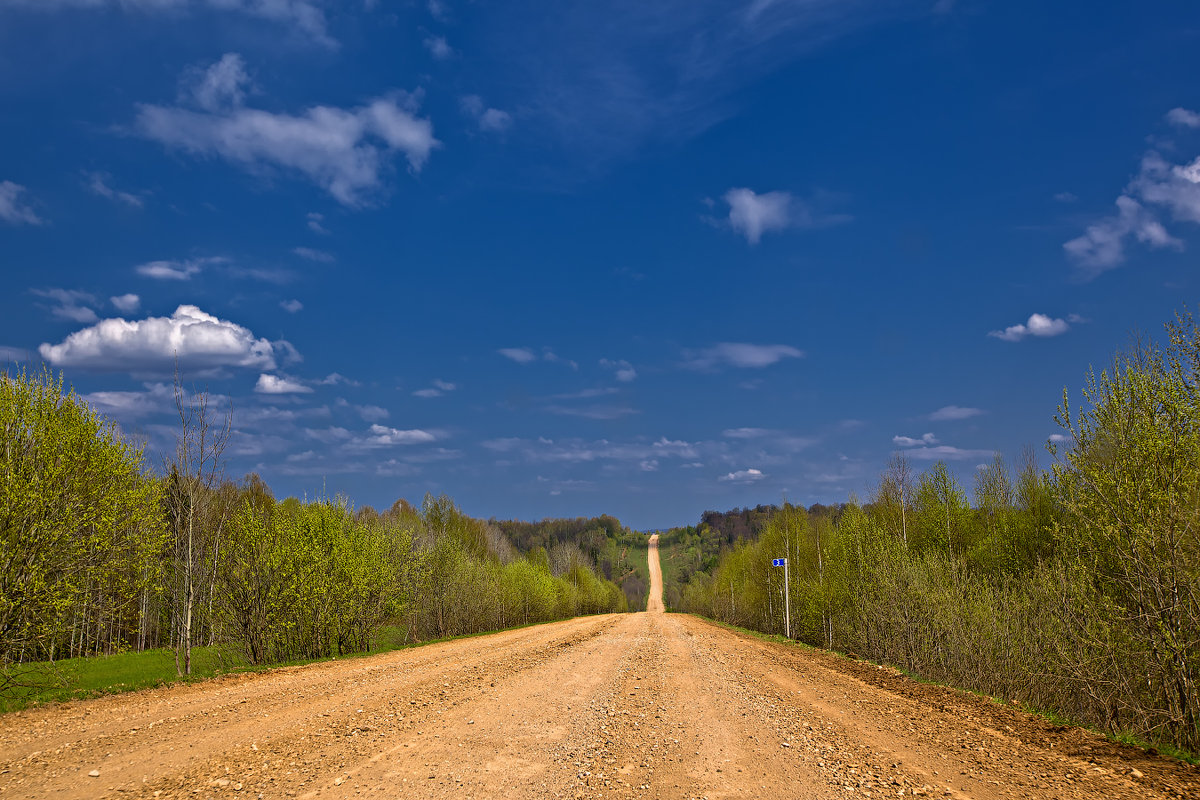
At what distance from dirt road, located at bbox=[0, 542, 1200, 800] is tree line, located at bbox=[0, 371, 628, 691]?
3.47 metres

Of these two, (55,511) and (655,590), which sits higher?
(55,511)

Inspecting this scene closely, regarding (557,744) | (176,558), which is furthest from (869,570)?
(176,558)

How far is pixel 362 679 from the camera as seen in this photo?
1505cm

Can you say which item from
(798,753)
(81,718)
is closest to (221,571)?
(81,718)

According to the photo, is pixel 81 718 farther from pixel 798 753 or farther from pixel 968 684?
pixel 968 684

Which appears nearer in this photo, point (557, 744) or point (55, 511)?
point (557, 744)

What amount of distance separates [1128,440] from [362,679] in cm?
1747

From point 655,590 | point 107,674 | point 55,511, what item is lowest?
point 655,590

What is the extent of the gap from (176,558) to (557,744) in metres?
17.3

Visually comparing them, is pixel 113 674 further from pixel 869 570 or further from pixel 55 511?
pixel 869 570

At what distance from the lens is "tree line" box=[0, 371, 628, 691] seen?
43.7 feet

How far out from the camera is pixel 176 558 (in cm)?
1988

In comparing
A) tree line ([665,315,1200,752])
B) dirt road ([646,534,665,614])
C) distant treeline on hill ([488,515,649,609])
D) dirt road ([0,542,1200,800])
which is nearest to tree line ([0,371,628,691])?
dirt road ([0,542,1200,800])

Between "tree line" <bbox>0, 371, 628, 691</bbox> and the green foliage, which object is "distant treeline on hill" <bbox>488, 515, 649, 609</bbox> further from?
the green foliage
